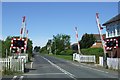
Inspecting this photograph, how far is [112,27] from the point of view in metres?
58.7

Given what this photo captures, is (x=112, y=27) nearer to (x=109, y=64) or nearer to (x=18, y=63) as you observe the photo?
(x=109, y=64)

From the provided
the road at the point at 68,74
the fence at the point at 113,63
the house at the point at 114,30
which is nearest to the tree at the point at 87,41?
the house at the point at 114,30

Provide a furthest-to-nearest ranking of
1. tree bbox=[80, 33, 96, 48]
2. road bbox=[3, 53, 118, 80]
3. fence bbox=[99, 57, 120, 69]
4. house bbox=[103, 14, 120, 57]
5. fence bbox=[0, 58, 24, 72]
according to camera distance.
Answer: tree bbox=[80, 33, 96, 48], house bbox=[103, 14, 120, 57], fence bbox=[99, 57, 120, 69], fence bbox=[0, 58, 24, 72], road bbox=[3, 53, 118, 80]

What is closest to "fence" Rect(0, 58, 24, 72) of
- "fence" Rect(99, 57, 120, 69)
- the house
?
"fence" Rect(99, 57, 120, 69)

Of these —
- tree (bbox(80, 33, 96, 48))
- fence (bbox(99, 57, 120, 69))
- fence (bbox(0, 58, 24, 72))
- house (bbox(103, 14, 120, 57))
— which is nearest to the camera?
fence (bbox(0, 58, 24, 72))

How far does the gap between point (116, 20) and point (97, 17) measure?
18496mm

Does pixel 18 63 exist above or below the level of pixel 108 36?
below

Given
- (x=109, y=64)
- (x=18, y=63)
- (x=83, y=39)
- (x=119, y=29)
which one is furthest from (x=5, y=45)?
(x=83, y=39)

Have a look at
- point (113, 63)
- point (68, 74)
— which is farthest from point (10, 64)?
point (113, 63)

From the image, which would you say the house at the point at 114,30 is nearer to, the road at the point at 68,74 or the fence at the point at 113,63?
the fence at the point at 113,63

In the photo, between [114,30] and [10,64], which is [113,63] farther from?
[114,30]

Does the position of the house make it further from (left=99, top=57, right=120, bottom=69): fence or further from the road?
the road

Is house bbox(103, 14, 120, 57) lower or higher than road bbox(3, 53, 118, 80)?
higher

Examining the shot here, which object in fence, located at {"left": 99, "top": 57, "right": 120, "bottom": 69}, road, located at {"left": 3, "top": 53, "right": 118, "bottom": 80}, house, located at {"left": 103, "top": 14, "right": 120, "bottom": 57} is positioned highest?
house, located at {"left": 103, "top": 14, "right": 120, "bottom": 57}
